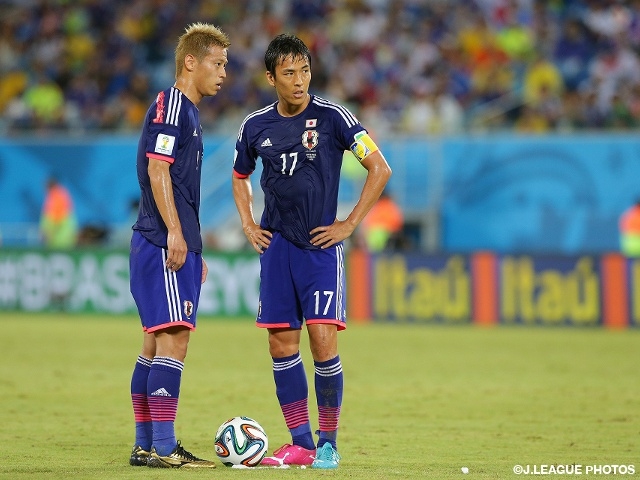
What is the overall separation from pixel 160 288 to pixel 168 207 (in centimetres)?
49

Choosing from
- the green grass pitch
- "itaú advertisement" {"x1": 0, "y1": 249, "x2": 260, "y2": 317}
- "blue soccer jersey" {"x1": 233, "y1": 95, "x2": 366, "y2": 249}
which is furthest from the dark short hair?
"itaú advertisement" {"x1": 0, "y1": 249, "x2": 260, "y2": 317}

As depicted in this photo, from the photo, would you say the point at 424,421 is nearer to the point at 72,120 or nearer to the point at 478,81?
the point at 478,81

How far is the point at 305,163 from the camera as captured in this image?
6.90m

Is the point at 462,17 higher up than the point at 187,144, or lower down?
higher up

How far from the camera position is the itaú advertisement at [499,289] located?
57.6 ft

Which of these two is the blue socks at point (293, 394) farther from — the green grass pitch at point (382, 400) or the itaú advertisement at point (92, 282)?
the itaú advertisement at point (92, 282)

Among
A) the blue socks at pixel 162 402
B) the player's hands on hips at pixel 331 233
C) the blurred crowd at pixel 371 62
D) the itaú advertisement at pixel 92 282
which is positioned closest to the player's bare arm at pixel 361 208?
the player's hands on hips at pixel 331 233

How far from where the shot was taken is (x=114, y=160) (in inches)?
906

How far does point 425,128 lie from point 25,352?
9800 mm

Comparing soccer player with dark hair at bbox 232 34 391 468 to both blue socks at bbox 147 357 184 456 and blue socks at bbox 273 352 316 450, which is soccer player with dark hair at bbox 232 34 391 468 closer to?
blue socks at bbox 273 352 316 450

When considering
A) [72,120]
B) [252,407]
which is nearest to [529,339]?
[252,407]

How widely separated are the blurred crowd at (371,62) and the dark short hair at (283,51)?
14444mm

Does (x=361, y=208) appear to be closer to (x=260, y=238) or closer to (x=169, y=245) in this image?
(x=260, y=238)

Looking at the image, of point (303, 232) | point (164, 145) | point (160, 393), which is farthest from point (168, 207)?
point (160, 393)
